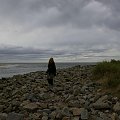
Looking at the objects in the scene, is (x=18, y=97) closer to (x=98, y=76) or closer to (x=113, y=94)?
(x=113, y=94)

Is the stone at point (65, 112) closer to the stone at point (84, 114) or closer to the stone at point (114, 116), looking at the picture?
the stone at point (84, 114)

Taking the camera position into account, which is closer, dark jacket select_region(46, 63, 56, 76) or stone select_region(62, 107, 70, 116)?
→ stone select_region(62, 107, 70, 116)

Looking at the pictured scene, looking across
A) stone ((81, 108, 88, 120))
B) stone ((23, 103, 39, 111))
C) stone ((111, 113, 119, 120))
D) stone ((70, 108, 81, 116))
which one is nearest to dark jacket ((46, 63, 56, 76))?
stone ((23, 103, 39, 111))

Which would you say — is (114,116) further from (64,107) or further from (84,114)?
(64,107)

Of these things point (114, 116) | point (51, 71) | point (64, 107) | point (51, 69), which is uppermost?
point (51, 69)

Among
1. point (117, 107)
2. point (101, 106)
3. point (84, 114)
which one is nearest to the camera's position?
point (84, 114)

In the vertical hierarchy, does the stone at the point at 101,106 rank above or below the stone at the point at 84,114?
above

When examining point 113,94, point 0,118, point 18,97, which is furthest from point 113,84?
point 0,118

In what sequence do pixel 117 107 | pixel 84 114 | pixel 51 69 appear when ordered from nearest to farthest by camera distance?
pixel 84 114, pixel 117 107, pixel 51 69

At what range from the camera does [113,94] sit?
13570 mm

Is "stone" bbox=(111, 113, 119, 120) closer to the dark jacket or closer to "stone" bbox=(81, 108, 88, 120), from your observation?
"stone" bbox=(81, 108, 88, 120)

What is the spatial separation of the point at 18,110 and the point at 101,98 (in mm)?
3427

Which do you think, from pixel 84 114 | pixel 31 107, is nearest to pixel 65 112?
pixel 84 114

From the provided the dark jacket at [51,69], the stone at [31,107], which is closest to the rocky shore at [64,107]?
the stone at [31,107]
